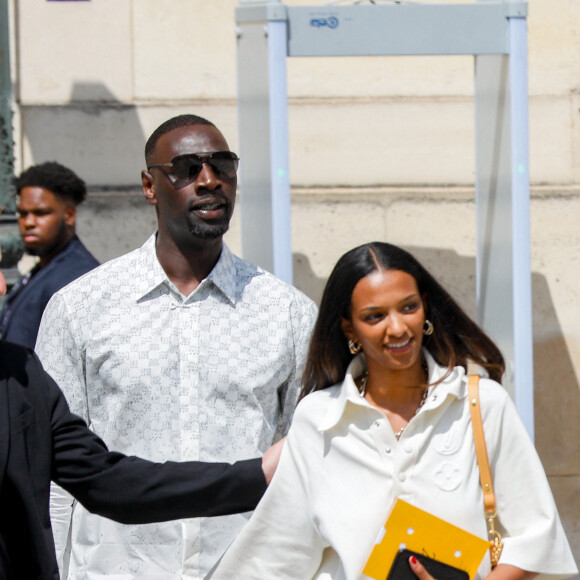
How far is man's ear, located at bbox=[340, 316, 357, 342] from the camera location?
119 inches

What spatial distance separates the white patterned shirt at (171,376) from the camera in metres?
3.41

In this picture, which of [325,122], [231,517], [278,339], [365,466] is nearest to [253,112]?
[325,122]

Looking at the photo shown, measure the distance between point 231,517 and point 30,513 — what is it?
892 millimetres

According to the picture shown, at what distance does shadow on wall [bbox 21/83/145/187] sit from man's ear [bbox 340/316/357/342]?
10.2ft

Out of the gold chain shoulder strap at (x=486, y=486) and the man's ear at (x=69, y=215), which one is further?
A: the man's ear at (x=69, y=215)

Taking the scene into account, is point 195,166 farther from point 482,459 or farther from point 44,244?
point 44,244

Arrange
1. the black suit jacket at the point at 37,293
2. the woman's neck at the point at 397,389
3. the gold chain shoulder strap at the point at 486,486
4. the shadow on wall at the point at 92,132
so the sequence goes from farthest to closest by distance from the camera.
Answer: the shadow on wall at the point at 92,132 < the black suit jacket at the point at 37,293 < the woman's neck at the point at 397,389 < the gold chain shoulder strap at the point at 486,486

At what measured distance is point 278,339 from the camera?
139 inches

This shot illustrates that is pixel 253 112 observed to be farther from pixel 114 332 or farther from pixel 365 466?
pixel 365 466

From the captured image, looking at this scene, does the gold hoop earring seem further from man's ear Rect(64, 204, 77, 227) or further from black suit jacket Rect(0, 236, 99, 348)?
man's ear Rect(64, 204, 77, 227)

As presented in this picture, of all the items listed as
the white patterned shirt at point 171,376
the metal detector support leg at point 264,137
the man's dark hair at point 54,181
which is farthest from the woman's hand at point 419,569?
the man's dark hair at point 54,181

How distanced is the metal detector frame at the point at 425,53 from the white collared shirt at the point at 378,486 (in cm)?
160

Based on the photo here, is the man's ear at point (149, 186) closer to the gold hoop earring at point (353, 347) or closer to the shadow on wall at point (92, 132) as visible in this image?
the gold hoop earring at point (353, 347)

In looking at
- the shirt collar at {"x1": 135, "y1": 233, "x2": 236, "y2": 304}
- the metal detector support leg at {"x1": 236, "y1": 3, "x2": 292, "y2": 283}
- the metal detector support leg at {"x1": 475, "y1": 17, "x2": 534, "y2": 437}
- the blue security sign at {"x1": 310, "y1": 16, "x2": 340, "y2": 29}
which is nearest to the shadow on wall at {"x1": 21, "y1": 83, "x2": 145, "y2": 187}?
the metal detector support leg at {"x1": 236, "y1": 3, "x2": 292, "y2": 283}
